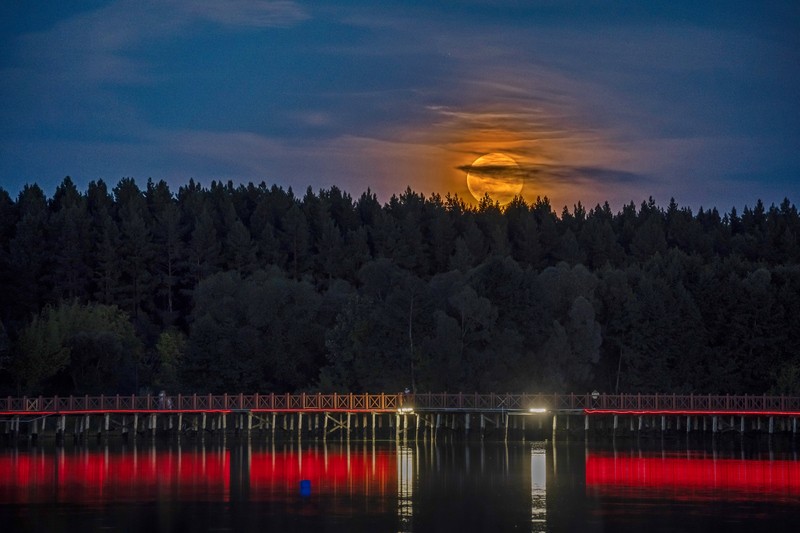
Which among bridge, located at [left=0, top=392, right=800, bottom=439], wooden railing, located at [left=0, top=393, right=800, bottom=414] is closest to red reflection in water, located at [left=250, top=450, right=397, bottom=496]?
wooden railing, located at [left=0, top=393, right=800, bottom=414]

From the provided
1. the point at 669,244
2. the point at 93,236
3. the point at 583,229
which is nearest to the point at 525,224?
the point at 583,229

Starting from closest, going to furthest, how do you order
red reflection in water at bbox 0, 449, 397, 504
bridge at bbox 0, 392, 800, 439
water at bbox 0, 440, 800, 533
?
water at bbox 0, 440, 800, 533, red reflection in water at bbox 0, 449, 397, 504, bridge at bbox 0, 392, 800, 439

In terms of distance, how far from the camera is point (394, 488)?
58125mm

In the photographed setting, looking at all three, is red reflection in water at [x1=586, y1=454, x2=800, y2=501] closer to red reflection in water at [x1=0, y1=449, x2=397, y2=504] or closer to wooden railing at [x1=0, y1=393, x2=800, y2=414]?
red reflection in water at [x1=0, y1=449, x2=397, y2=504]

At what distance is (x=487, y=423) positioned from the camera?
93.9 meters

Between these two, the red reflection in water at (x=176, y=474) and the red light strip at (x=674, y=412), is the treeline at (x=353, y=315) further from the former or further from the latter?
the red reflection in water at (x=176, y=474)

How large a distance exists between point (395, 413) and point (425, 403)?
2.01m

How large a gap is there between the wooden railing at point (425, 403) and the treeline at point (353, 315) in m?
4.34

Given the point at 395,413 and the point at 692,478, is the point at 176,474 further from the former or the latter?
the point at 395,413

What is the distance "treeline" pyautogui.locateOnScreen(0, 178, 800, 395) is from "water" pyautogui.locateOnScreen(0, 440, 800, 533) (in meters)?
13.9

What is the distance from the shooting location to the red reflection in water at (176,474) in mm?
55562

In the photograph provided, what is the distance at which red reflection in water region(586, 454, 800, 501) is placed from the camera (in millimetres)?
56500

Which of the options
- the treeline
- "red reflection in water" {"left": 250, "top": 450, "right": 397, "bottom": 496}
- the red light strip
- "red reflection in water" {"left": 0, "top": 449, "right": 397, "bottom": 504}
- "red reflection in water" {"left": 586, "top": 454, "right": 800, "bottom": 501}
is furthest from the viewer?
the treeline

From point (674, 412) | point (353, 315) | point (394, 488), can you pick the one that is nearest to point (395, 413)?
point (353, 315)
